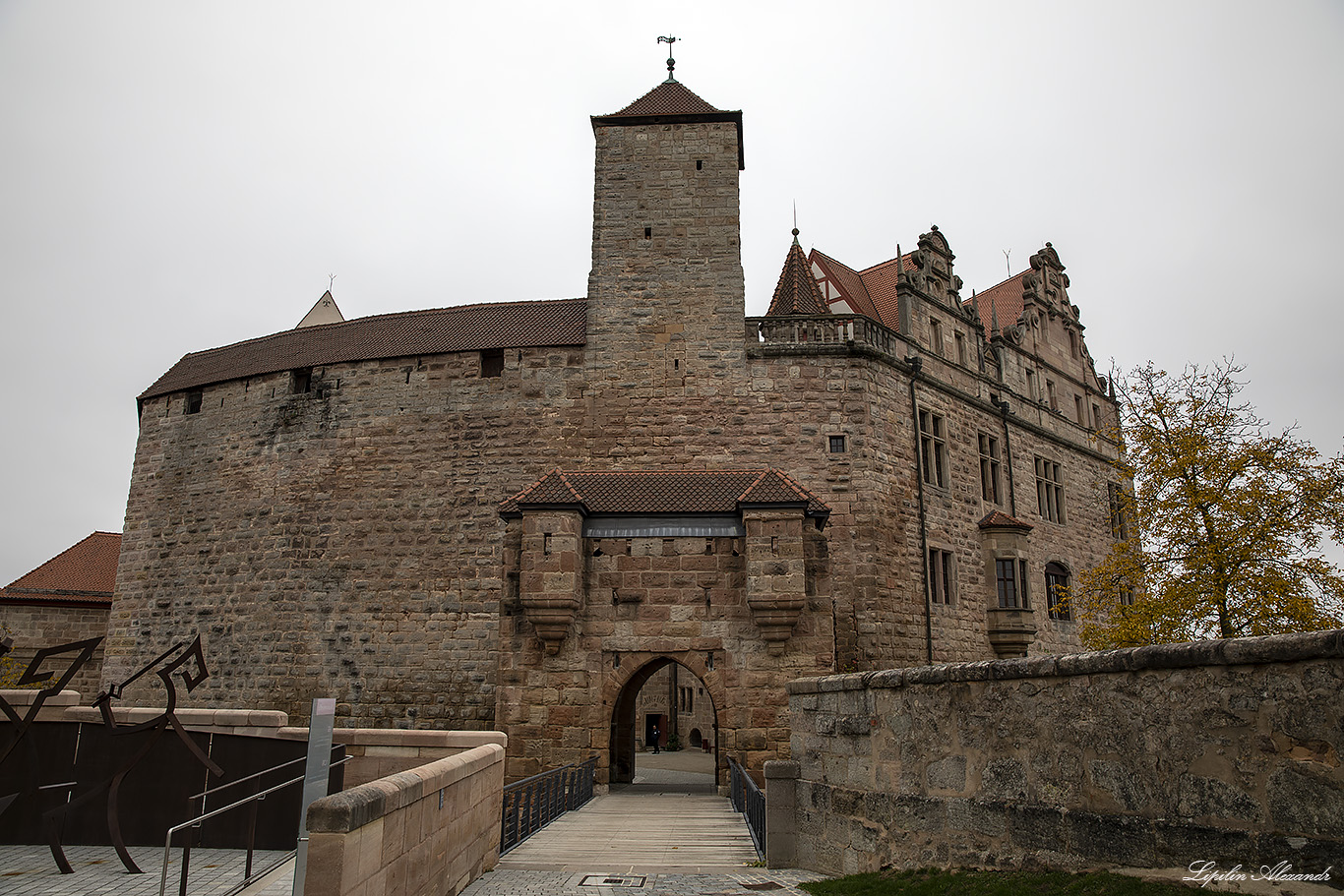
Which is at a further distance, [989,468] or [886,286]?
[886,286]

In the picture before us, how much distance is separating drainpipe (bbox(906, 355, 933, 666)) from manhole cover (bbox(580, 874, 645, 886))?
13367mm

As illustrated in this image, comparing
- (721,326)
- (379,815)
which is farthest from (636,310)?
(379,815)

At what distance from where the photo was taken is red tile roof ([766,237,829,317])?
71.6 feet

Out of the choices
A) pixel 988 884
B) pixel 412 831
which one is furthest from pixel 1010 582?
pixel 412 831

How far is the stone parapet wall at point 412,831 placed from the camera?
4.66 m

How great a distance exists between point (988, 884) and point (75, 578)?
29496mm

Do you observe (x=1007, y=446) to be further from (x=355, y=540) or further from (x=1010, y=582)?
(x=355, y=540)

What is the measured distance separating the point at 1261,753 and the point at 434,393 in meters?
19.4

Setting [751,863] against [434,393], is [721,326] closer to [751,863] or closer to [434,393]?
[434,393]

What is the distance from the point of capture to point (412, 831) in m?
5.87

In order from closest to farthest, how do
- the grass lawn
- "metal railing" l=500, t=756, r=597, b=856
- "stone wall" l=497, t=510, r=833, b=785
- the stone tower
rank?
the grass lawn → "metal railing" l=500, t=756, r=597, b=856 → "stone wall" l=497, t=510, r=833, b=785 → the stone tower

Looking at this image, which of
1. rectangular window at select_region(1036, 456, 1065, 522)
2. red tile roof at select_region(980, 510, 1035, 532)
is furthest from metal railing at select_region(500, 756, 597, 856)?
rectangular window at select_region(1036, 456, 1065, 522)

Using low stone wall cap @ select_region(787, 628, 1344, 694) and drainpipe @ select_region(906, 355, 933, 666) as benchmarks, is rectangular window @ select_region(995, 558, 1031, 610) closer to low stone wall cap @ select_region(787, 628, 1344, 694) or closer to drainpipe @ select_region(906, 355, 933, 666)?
drainpipe @ select_region(906, 355, 933, 666)

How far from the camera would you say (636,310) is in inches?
814
